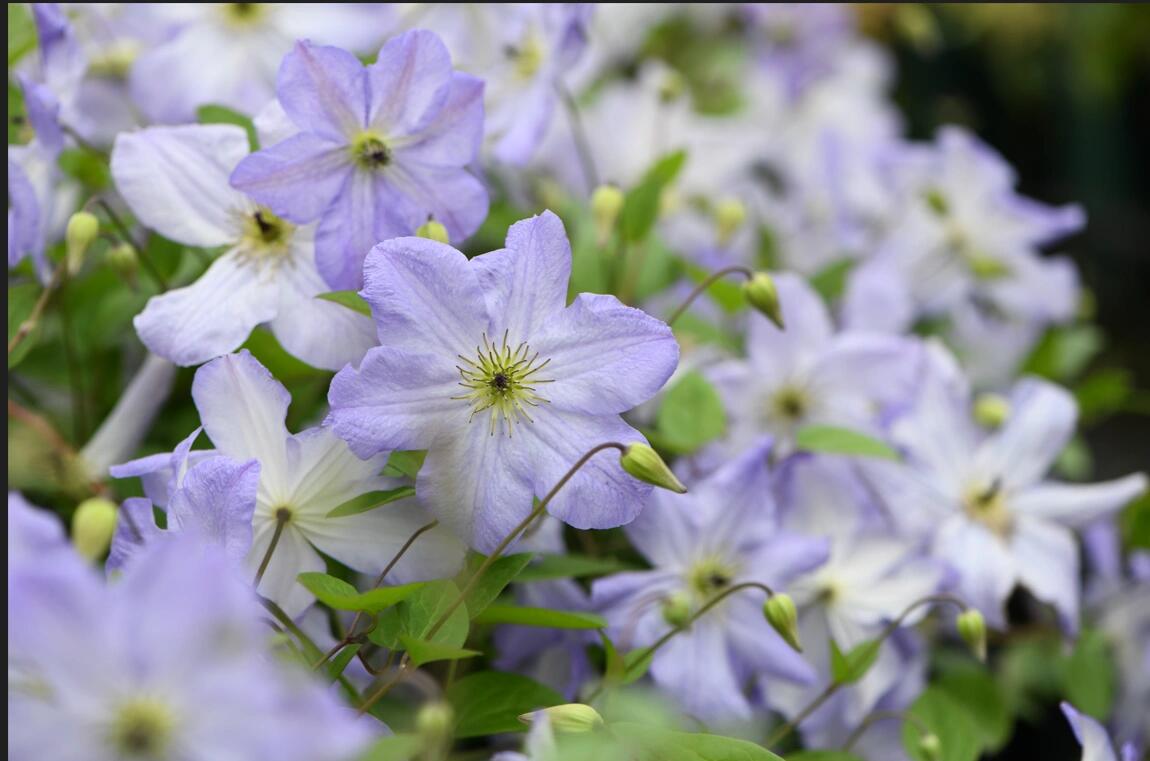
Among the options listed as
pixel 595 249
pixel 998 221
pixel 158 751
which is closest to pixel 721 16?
pixel 998 221

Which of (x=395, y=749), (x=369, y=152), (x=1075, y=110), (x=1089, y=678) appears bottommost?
(x=1075, y=110)

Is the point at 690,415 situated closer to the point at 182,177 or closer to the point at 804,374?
the point at 804,374

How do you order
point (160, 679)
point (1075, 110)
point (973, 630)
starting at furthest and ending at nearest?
point (1075, 110) → point (973, 630) → point (160, 679)

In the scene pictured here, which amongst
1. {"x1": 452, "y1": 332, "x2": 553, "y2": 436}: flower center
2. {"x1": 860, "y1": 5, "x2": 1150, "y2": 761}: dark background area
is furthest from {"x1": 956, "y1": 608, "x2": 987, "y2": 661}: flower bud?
{"x1": 860, "y1": 5, "x2": 1150, "y2": 761}: dark background area

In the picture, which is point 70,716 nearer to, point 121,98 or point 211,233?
point 211,233

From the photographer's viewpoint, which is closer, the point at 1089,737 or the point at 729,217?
the point at 1089,737

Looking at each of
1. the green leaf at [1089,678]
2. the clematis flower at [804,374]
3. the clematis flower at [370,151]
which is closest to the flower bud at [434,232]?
Result: the clematis flower at [370,151]

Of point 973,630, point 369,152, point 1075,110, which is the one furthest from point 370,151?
point 1075,110
